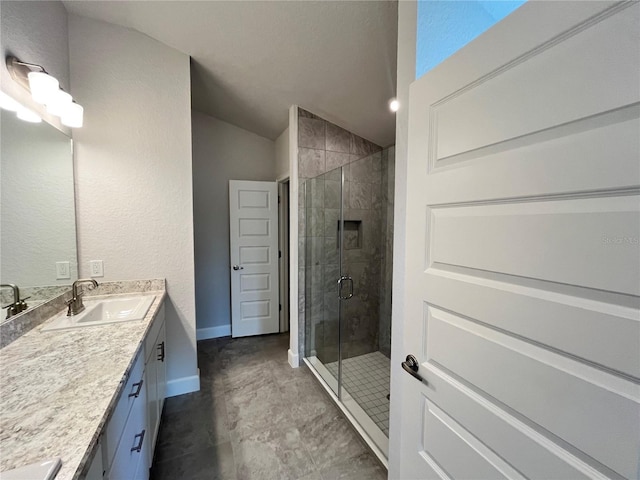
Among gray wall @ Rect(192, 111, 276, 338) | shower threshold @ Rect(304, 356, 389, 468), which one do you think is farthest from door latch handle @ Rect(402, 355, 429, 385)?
gray wall @ Rect(192, 111, 276, 338)

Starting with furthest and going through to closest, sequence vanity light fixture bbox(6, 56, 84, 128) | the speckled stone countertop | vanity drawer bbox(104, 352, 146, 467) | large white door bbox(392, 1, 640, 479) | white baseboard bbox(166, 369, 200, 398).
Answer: white baseboard bbox(166, 369, 200, 398)
vanity light fixture bbox(6, 56, 84, 128)
vanity drawer bbox(104, 352, 146, 467)
the speckled stone countertop
large white door bbox(392, 1, 640, 479)

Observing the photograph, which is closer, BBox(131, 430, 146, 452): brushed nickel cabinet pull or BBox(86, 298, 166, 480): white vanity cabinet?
BBox(86, 298, 166, 480): white vanity cabinet

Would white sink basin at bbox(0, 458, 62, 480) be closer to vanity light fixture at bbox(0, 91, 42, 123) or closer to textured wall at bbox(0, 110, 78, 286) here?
textured wall at bbox(0, 110, 78, 286)

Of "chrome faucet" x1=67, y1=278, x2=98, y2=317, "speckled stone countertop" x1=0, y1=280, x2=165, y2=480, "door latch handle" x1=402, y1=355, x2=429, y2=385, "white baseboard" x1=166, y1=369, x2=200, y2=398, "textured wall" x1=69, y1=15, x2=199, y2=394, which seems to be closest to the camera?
"speckled stone countertop" x1=0, y1=280, x2=165, y2=480

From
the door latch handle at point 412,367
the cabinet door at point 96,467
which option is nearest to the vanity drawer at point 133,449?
the cabinet door at point 96,467

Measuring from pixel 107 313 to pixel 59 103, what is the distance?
51.7 inches

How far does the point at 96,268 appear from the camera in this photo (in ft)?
6.42

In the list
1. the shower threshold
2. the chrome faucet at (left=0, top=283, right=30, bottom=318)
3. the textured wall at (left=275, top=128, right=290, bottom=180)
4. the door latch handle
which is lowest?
the shower threshold

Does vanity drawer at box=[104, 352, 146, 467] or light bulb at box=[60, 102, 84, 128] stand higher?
light bulb at box=[60, 102, 84, 128]

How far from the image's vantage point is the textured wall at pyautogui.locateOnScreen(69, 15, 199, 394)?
1.90 m

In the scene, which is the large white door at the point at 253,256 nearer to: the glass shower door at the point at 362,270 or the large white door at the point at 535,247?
the glass shower door at the point at 362,270

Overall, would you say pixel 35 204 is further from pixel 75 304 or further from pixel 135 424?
pixel 135 424

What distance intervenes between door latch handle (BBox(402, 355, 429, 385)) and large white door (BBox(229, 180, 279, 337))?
2.57 metres

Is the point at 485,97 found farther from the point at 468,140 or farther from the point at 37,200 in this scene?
the point at 37,200
